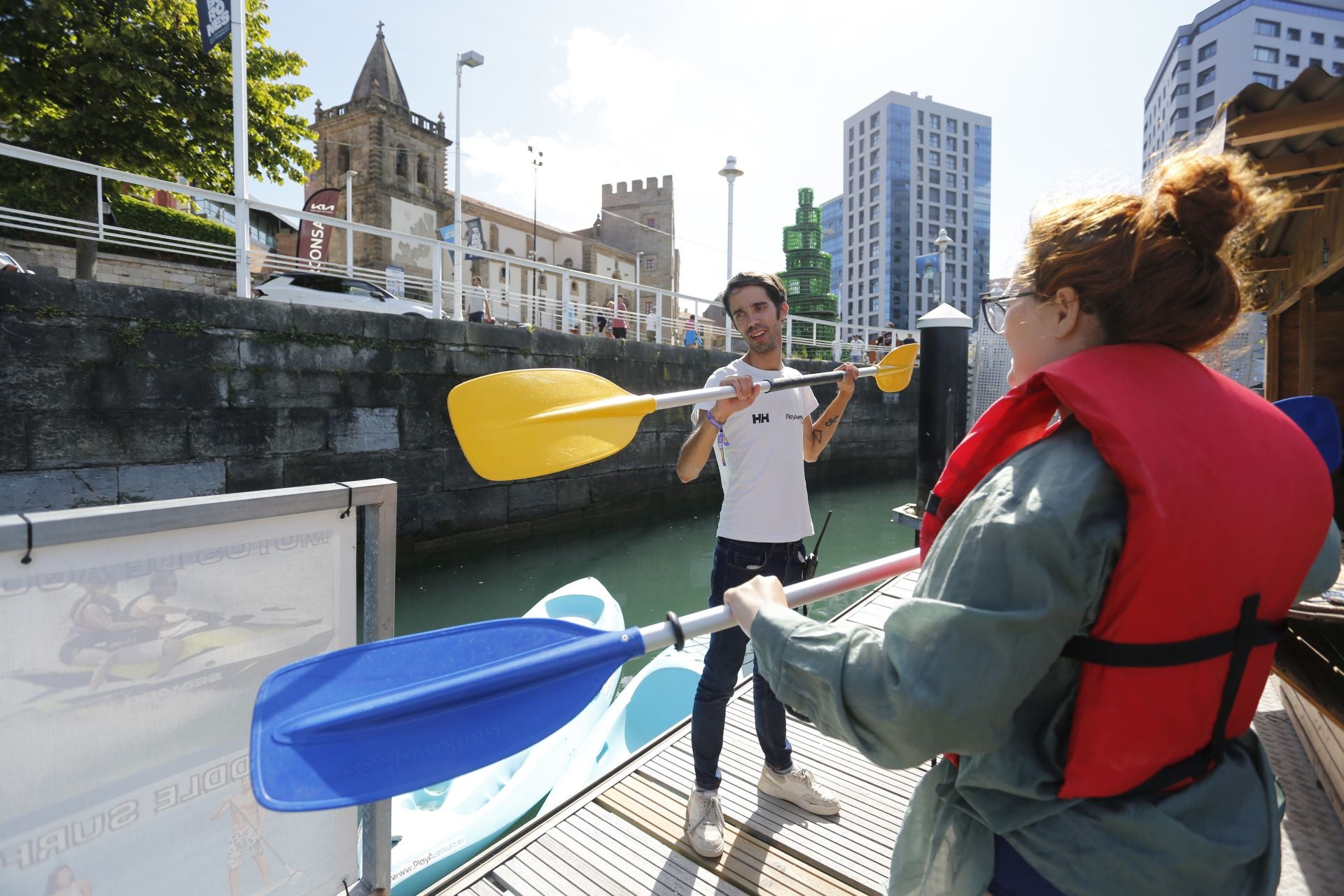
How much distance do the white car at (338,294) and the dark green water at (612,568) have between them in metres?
4.88

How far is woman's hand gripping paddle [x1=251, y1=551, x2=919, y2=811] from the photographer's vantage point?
98cm

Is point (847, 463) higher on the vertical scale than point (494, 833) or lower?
higher

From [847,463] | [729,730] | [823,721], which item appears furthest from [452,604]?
[847,463]

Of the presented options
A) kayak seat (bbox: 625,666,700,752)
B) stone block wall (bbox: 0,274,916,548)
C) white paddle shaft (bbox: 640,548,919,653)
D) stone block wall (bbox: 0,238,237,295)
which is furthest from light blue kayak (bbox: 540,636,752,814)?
stone block wall (bbox: 0,238,237,295)

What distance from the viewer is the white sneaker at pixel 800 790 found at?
7.80 feet

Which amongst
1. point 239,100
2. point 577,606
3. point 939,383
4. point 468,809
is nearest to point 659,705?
point 468,809

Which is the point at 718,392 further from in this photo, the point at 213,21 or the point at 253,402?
the point at 213,21

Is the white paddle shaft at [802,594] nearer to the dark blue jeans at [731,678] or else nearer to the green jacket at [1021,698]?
the green jacket at [1021,698]

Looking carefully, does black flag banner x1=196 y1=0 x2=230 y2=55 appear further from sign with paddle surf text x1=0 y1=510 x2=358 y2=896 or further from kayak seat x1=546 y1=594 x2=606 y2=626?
sign with paddle surf text x1=0 y1=510 x2=358 y2=896

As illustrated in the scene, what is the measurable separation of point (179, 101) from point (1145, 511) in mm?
13373

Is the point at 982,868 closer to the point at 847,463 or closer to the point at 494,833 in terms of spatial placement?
the point at 494,833

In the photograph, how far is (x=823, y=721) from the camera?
85 cm

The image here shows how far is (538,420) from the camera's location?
2180mm

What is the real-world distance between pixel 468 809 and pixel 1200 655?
3.06 m
